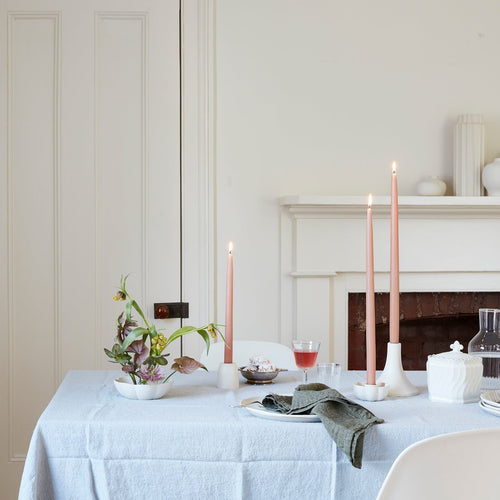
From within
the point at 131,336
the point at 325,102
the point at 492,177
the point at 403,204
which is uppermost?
the point at 325,102

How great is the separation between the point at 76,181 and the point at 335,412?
5.91 feet

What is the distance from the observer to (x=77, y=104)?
2.85 m

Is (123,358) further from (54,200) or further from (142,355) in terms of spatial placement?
(54,200)

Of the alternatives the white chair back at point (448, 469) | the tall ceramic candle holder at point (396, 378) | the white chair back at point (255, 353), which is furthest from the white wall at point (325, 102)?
the white chair back at point (448, 469)

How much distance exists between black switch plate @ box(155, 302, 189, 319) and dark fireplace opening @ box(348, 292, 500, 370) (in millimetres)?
660

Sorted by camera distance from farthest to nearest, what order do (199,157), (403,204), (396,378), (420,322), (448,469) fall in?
(420,322), (199,157), (403,204), (396,378), (448,469)

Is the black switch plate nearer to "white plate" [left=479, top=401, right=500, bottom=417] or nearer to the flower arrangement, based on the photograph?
the flower arrangement

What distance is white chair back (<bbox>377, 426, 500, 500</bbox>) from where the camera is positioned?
110cm

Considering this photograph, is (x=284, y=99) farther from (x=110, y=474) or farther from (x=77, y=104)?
(x=110, y=474)

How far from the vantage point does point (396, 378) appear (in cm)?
162

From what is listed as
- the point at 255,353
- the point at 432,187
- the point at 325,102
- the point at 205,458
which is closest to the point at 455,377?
the point at 205,458

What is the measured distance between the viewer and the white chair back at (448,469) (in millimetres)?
1100

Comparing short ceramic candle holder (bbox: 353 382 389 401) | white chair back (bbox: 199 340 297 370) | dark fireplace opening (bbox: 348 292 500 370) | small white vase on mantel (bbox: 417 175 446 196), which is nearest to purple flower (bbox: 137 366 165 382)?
short ceramic candle holder (bbox: 353 382 389 401)

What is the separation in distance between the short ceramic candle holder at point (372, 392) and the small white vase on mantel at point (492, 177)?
1491mm
